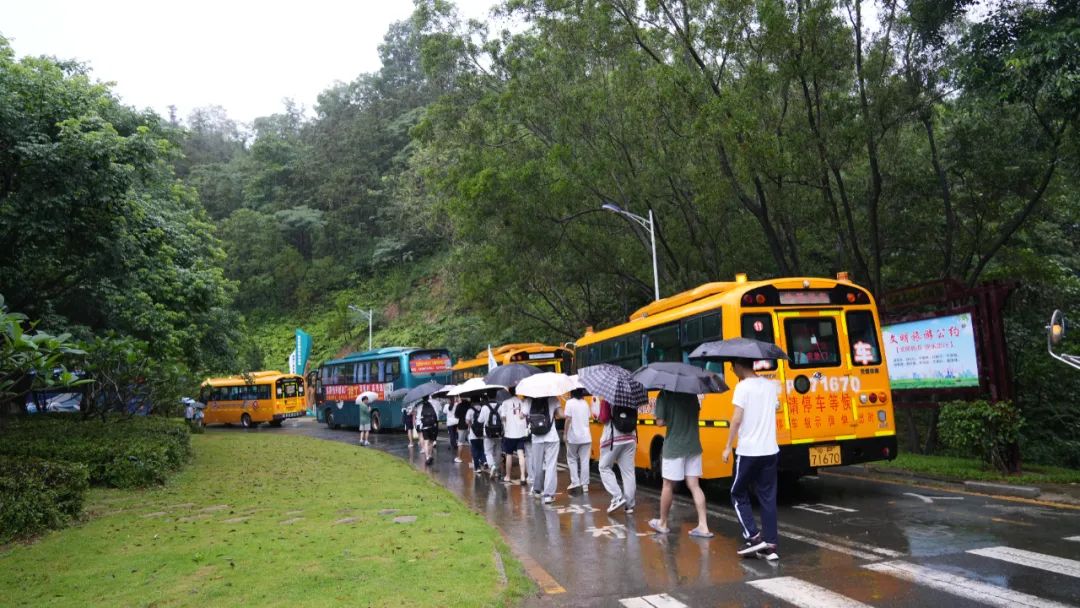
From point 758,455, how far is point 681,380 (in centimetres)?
134

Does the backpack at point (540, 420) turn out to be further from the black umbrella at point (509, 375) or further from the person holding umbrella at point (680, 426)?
the person holding umbrella at point (680, 426)

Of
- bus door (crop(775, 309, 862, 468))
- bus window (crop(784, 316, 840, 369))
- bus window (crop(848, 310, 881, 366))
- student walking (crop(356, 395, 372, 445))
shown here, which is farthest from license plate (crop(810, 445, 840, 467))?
student walking (crop(356, 395, 372, 445))

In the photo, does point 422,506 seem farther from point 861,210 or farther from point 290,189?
point 290,189

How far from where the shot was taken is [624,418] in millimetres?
9953

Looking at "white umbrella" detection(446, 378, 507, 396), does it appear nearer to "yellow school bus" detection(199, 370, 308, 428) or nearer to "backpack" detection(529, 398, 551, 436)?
"backpack" detection(529, 398, 551, 436)

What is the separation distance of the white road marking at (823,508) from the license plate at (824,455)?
0.54m

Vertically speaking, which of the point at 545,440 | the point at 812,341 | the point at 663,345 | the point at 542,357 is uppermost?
the point at 542,357

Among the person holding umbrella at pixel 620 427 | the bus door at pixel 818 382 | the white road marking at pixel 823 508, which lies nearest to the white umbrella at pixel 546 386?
the person holding umbrella at pixel 620 427

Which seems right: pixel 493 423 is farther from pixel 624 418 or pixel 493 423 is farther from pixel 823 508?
pixel 823 508

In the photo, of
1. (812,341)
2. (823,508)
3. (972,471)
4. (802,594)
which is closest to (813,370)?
(812,341)

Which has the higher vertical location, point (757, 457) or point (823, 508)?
point (757, 457)

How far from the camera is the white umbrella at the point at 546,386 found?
1093cm

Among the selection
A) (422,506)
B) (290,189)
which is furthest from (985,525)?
(290,189)

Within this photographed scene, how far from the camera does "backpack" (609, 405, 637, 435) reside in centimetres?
994
